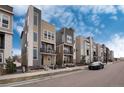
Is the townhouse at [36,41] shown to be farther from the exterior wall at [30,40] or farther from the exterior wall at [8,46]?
the exterior wall at [8,46]

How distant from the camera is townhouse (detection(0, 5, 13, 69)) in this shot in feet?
63.0

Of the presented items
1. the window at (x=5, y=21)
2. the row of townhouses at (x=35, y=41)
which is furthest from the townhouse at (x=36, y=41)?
the window at (x=5, y=21)

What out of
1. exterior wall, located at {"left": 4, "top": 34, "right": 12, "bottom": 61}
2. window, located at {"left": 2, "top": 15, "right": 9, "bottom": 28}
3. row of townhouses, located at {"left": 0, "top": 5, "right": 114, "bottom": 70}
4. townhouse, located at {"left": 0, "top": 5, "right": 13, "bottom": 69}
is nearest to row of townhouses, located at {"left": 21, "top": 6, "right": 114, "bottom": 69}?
row of townhouses, located at {"left": 0, "top": 5, "right": 114, "bottom": 70}

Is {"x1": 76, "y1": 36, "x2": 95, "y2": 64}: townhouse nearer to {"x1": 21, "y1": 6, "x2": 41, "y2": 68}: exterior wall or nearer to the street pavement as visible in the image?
{"x1": 21, "y1": 6, "x2": 41, "y2": 68}: exterior wall

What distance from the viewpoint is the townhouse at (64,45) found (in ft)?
115

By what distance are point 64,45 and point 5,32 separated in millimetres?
17803

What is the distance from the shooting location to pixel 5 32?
64.1 ft

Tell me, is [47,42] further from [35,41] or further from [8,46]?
[8,46]

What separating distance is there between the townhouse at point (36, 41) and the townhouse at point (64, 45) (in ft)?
15.5

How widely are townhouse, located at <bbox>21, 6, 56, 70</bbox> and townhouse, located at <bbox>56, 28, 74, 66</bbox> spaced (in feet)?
15.5

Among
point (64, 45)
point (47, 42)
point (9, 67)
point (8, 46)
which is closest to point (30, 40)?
point (47, 42)
